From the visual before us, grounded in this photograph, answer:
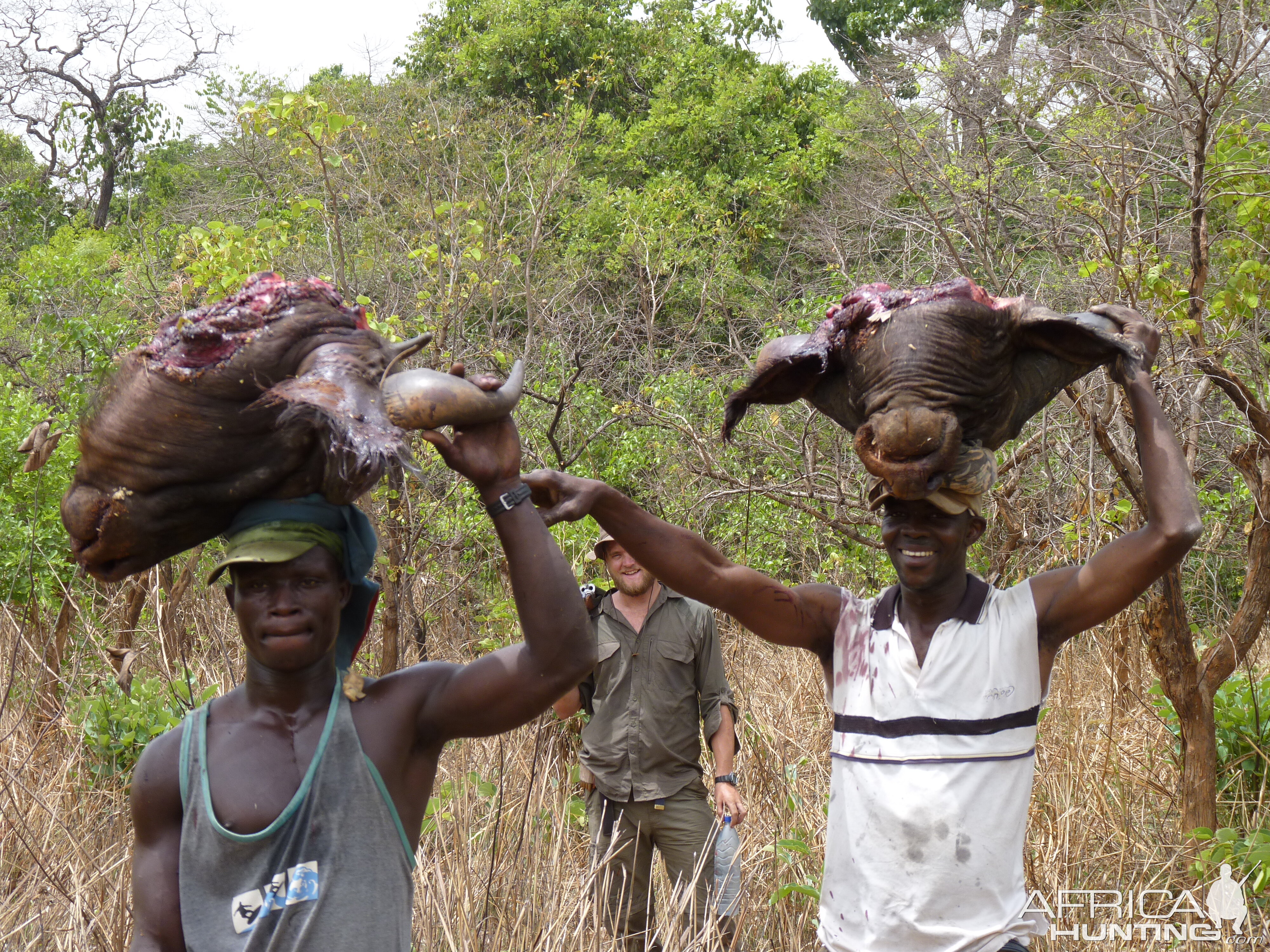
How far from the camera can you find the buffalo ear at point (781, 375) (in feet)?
8.50

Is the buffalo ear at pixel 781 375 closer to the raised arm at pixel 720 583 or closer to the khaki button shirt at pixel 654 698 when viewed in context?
the raised arm at pixel 720 583

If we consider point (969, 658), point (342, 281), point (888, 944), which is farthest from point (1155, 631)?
point (342, 281)

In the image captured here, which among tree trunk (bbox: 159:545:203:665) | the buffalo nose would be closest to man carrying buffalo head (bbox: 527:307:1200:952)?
the buffalo nose

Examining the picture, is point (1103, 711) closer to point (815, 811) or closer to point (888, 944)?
point (815, 811)

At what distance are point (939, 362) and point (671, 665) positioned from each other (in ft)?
7.98

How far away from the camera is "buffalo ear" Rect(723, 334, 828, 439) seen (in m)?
2.59

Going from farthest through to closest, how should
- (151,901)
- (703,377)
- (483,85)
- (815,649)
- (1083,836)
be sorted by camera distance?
(483,85)
(703,377)
(1083,836)
(815,649)
(151,901)

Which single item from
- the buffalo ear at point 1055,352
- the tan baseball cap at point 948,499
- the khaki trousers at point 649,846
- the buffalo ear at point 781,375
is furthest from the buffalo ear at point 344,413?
the khaki trousers at point 649,846

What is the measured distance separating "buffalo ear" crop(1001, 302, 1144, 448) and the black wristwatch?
1223 mm

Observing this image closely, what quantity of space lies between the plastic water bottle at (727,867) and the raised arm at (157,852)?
2672mm

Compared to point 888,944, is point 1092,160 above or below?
above

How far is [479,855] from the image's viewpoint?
3.73 meters

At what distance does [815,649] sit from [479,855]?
1598mm

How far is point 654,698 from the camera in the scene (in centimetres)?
452
